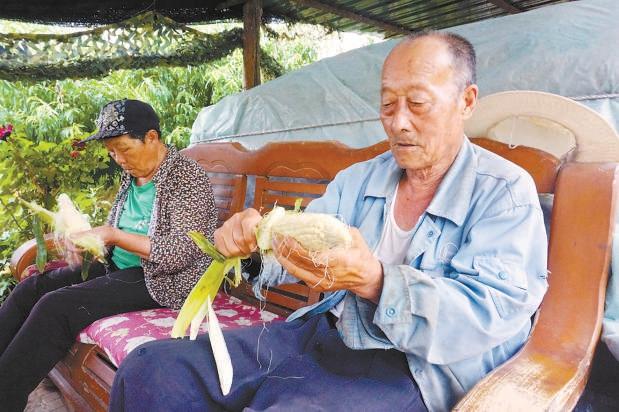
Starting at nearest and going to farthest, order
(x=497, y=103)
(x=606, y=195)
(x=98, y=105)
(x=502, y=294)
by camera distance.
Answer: (x=502, y=294)
(x=606, y=195)
(x=497, y=103)
(x=98, y=105)

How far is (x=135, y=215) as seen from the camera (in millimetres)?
2578

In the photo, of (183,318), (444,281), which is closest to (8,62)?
(183,318)

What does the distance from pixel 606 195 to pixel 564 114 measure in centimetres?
32

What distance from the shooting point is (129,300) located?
2.32 m

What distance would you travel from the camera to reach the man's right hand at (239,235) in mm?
1181

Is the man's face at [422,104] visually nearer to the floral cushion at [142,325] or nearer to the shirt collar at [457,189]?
the shirt collar at [457,189]

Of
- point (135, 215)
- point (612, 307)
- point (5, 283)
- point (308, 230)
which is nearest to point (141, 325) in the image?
point (135, 215)

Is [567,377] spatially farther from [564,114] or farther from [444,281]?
[564,114]

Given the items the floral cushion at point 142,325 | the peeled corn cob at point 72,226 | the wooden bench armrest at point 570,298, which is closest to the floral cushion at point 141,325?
the floral cushion at point 142,325

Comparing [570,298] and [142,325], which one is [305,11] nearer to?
[142,325]

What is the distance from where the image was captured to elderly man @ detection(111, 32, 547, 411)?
1.04 m

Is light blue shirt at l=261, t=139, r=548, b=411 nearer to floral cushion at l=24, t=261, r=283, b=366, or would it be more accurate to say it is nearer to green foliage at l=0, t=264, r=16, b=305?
floral cushion at l=24, t=261, r=283, b=366

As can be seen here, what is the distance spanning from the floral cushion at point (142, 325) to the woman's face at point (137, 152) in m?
0.83

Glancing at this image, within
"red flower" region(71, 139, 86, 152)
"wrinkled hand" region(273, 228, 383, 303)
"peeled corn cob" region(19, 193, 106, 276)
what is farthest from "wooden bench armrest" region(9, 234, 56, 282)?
"wrinkled hand" region(273, 228, 383, 303)
